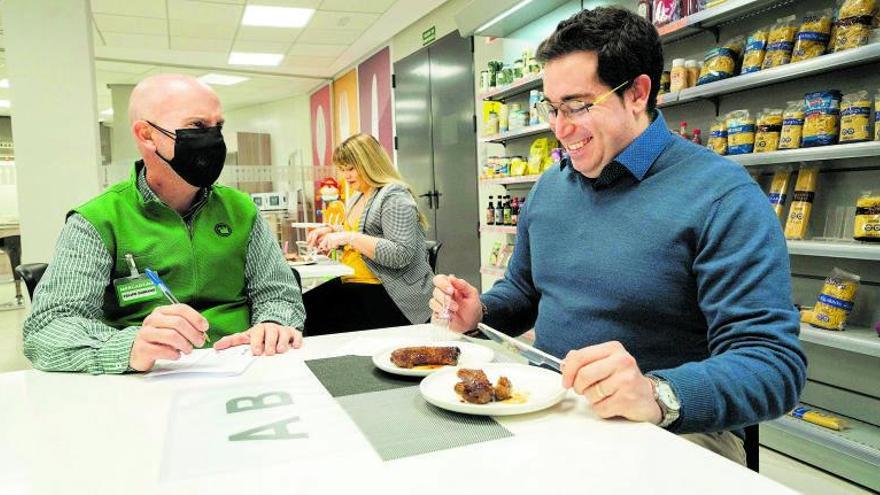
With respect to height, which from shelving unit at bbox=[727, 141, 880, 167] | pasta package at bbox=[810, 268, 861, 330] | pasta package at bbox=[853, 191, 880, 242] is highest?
shelving unit at bbox=[727, 141, 880, 167]

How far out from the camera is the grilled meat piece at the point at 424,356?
1.25m

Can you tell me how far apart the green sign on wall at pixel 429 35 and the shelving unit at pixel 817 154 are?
452 cm

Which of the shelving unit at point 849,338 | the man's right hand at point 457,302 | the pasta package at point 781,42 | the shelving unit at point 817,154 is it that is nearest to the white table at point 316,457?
the man's right hand at point 457,302

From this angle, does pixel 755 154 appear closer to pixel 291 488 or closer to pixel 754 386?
pixel 754 386

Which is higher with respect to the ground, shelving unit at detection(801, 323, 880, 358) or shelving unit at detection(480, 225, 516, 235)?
shelving unit at detection(480, 225, 516, 235)

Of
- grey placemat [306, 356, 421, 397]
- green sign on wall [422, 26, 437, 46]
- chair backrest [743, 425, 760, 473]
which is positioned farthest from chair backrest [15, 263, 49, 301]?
green sign on wall [422, 26, 437, 46]

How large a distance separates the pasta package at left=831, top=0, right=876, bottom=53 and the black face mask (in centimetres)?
230

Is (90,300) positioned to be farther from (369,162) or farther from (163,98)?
(369,162)

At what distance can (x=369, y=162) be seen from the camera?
332 centimetres

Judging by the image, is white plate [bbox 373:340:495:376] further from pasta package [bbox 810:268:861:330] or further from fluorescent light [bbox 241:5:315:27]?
fluorescent light [bbox 241:5:315:27]

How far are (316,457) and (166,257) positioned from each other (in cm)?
104

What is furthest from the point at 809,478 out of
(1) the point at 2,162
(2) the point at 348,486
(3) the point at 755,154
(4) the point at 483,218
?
(1) the point at 2,162

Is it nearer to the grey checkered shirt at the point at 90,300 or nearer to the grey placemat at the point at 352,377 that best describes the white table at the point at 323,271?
the grey checkered shirt at the point at 90,300

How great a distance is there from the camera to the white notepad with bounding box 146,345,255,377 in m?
1.28
